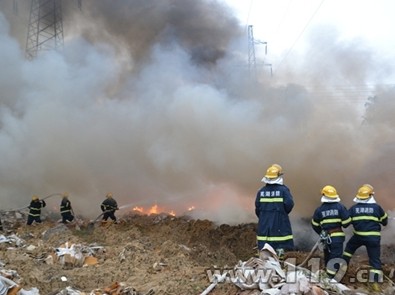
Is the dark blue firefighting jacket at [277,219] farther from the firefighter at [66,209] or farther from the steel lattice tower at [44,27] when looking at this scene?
the steel lattice tower at [44,27]

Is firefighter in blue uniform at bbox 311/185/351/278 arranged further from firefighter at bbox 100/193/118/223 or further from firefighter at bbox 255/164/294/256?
firefighter at bbox 100/193/118/223

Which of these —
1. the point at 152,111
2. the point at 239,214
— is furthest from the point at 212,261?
the point at 152,111

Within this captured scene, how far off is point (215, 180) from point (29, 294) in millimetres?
9442

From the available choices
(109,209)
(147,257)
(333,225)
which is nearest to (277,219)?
(333,225)

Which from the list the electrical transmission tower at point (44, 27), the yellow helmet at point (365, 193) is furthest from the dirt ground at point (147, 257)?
the electrical transmission tower at point (44, 27)

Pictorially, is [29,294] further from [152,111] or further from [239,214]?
[152,111]

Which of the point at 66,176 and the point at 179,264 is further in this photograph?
the point at 66,176

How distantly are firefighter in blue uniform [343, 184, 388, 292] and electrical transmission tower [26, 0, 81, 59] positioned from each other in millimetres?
17226

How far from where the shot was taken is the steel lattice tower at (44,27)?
65.4 ft

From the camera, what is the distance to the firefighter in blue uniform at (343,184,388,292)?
5465mm

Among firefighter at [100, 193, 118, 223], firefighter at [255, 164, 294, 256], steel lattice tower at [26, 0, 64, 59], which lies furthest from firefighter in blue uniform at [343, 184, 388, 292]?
steel lattice tower at [26, 0, 64, 59]

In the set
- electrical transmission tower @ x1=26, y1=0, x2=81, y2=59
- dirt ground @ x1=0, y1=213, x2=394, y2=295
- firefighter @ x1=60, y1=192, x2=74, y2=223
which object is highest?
electrical transmission tower @ x1=26, y1=0, x2=81, y2=59

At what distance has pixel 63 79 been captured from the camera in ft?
56.5

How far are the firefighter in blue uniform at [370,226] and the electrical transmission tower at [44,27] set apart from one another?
17.2m
